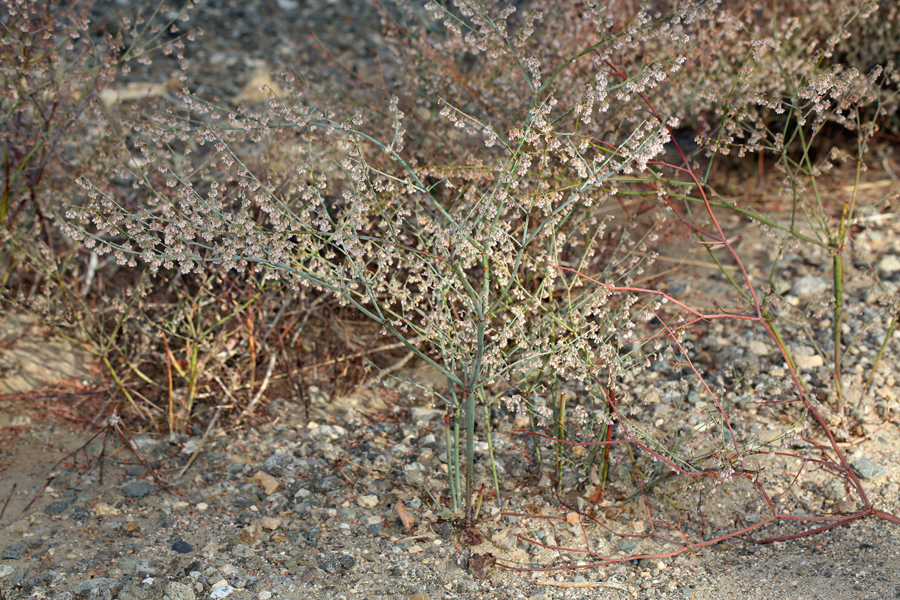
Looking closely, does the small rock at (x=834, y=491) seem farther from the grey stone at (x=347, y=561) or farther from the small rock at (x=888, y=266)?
the grey stone at (x=347, y=561)

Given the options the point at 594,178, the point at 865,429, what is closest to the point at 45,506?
the point at 594,178

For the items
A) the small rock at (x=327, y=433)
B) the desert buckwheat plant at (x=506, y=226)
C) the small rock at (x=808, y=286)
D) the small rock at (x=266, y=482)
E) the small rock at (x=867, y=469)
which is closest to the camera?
the desert buckwheat plant at (x=506, y=226)

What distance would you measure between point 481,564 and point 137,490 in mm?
1316

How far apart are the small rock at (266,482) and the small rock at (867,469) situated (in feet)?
7.05

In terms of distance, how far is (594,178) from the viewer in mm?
2020

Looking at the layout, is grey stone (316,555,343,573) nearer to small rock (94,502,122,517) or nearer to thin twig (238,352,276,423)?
small rock (94,502,122,517)

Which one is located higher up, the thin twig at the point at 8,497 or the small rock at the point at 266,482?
the small rock at the point at 266,482

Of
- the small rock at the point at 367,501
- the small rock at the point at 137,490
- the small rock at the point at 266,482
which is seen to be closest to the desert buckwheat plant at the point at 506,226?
the small rock at the point at 367,501

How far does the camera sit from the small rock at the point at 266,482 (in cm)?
288

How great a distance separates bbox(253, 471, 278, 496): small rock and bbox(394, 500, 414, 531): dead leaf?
49cm

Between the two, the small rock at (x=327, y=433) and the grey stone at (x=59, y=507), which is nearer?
the grey stone at (x=59, y=507)

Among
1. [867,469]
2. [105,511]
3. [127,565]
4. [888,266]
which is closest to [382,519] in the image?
[127,565]

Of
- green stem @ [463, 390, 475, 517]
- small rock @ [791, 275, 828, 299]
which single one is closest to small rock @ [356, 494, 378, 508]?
green stem @ [463, 390, 475, 517]

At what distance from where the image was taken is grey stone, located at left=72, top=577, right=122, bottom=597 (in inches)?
90.5
